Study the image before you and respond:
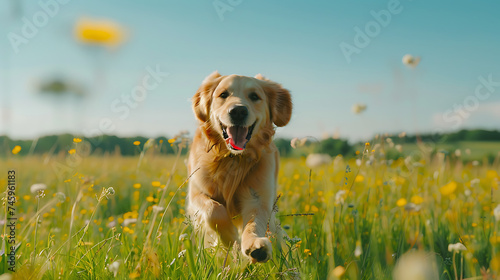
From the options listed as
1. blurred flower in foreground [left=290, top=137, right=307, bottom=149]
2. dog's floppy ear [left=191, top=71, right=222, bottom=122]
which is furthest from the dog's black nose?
dog's floppy ear [left=191, top=71, right=222, bottom=122]

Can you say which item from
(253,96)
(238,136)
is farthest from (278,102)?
(238,136)

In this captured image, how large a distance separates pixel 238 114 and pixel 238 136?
0.70 feet

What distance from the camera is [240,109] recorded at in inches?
110

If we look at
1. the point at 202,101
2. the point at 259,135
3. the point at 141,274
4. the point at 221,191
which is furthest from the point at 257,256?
the point at 202,101

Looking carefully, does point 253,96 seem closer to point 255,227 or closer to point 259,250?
point 255,227

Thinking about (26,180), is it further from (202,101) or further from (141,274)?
(141,274)

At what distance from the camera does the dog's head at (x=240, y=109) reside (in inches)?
113

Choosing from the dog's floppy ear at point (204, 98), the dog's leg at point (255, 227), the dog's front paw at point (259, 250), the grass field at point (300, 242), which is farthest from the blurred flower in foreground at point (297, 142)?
the dog's floppy ear at point (204, 98)

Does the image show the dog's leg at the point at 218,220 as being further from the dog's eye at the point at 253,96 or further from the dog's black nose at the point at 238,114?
the dog's eye at the point at 253,96

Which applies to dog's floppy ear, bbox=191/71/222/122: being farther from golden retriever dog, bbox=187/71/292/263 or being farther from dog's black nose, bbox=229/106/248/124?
dog's black nose, bbox=229/106/248/124

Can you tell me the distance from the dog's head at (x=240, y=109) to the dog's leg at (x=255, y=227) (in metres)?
0.38

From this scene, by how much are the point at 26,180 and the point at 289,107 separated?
4.56 meters

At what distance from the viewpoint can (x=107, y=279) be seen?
2012mm

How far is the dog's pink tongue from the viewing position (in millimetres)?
2944
